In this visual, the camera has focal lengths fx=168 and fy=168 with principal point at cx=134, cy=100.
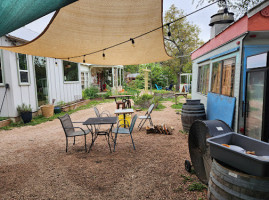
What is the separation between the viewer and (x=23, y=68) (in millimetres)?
6832

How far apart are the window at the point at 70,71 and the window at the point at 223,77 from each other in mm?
8310

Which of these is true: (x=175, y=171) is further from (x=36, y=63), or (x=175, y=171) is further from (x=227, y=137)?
(x=36, y=63)

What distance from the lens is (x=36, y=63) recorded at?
25.2 ft

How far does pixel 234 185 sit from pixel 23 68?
7868 mm

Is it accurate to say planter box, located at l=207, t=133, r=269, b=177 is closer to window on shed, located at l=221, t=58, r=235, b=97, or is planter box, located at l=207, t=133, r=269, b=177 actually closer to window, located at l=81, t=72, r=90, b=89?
window on shed, located at l=221, t=58, r=235, b=97

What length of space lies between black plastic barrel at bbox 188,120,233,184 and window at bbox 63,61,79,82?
9.27 metres

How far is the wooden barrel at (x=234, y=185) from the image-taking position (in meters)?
1.31

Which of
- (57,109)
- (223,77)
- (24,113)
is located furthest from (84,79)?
(223,77)

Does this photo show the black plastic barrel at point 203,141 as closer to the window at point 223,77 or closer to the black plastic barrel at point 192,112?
the window at point 223,77

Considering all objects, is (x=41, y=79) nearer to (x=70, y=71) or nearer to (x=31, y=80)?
(x=31, y=80)

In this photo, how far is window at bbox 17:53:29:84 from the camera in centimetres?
659

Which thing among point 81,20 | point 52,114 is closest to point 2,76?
point 52,114

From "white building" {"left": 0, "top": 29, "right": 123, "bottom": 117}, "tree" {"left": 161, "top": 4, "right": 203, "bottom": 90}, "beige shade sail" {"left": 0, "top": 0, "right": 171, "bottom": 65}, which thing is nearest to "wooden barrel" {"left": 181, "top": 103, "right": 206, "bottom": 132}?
"beige shade sail" {"left": 0, "top": 0, "right": 171, "bottom": 65}

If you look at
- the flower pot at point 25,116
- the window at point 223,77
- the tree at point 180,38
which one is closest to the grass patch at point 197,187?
the window at point 223,77
